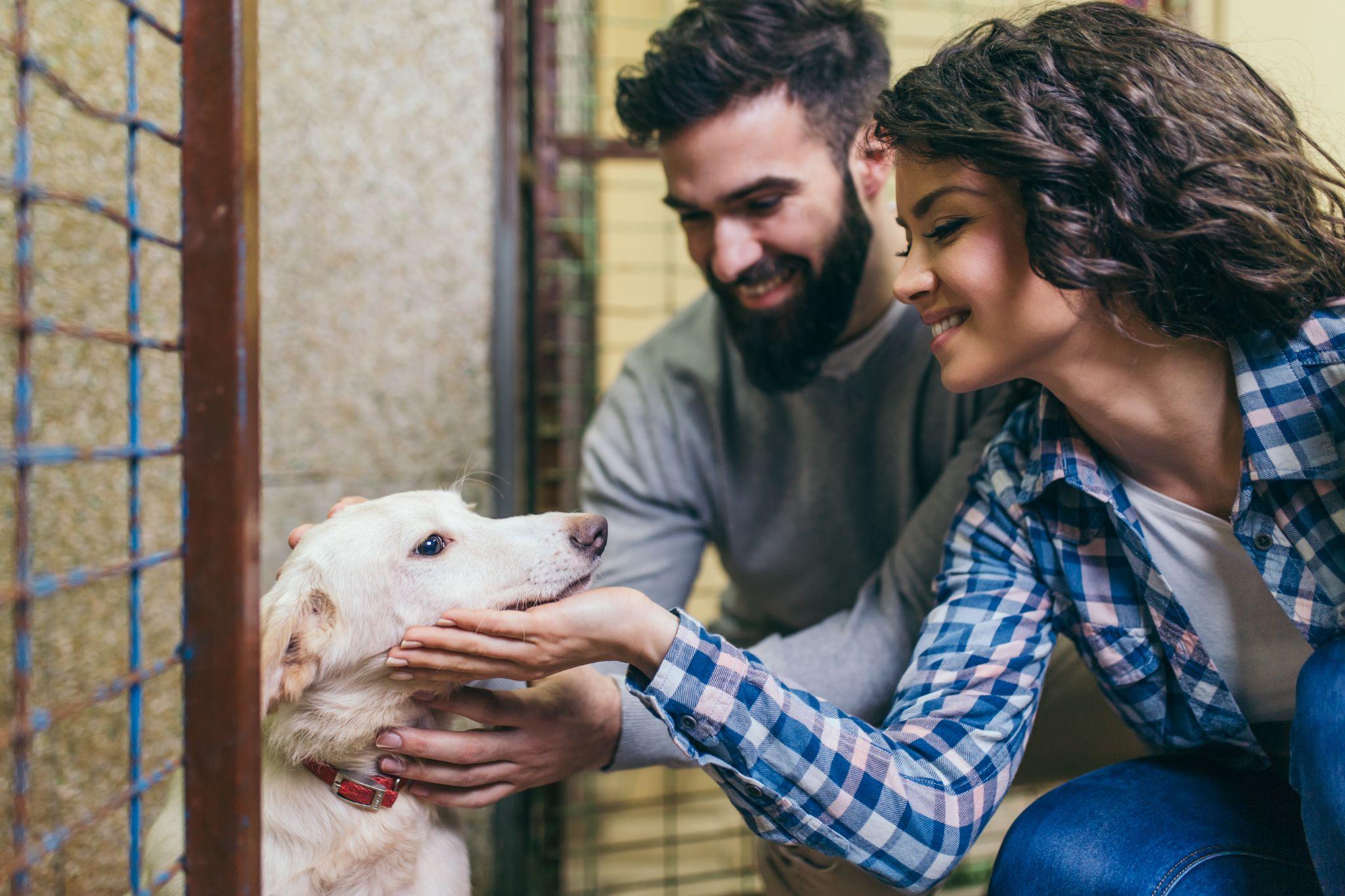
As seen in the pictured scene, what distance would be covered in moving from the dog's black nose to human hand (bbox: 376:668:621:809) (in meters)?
0.23

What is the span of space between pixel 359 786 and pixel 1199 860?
1.05 meters

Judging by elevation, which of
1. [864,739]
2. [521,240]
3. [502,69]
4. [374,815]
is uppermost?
[502,69]

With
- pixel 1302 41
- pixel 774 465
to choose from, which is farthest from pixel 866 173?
pixel 1302 41

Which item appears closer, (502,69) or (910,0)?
(502,69)

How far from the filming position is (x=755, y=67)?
1623 millimetres

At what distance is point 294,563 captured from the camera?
1.11 m

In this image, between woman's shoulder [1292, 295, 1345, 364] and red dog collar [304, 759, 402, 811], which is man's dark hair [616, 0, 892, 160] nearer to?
woman's shoulder [1292, 295, 1345, 364]

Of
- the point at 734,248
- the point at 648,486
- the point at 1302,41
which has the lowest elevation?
the point at 648,486

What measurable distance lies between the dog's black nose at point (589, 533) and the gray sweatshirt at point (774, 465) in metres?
0.54

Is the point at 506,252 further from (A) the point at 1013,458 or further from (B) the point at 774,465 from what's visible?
(A) the point at 1013,458

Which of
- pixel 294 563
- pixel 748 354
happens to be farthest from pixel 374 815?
pixel 748 354

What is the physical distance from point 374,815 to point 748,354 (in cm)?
105

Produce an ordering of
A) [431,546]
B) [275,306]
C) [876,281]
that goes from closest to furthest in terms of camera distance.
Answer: [431,546] → [876,281] → [275,306]

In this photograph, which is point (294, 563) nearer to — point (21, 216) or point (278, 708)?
point (278, 708)
